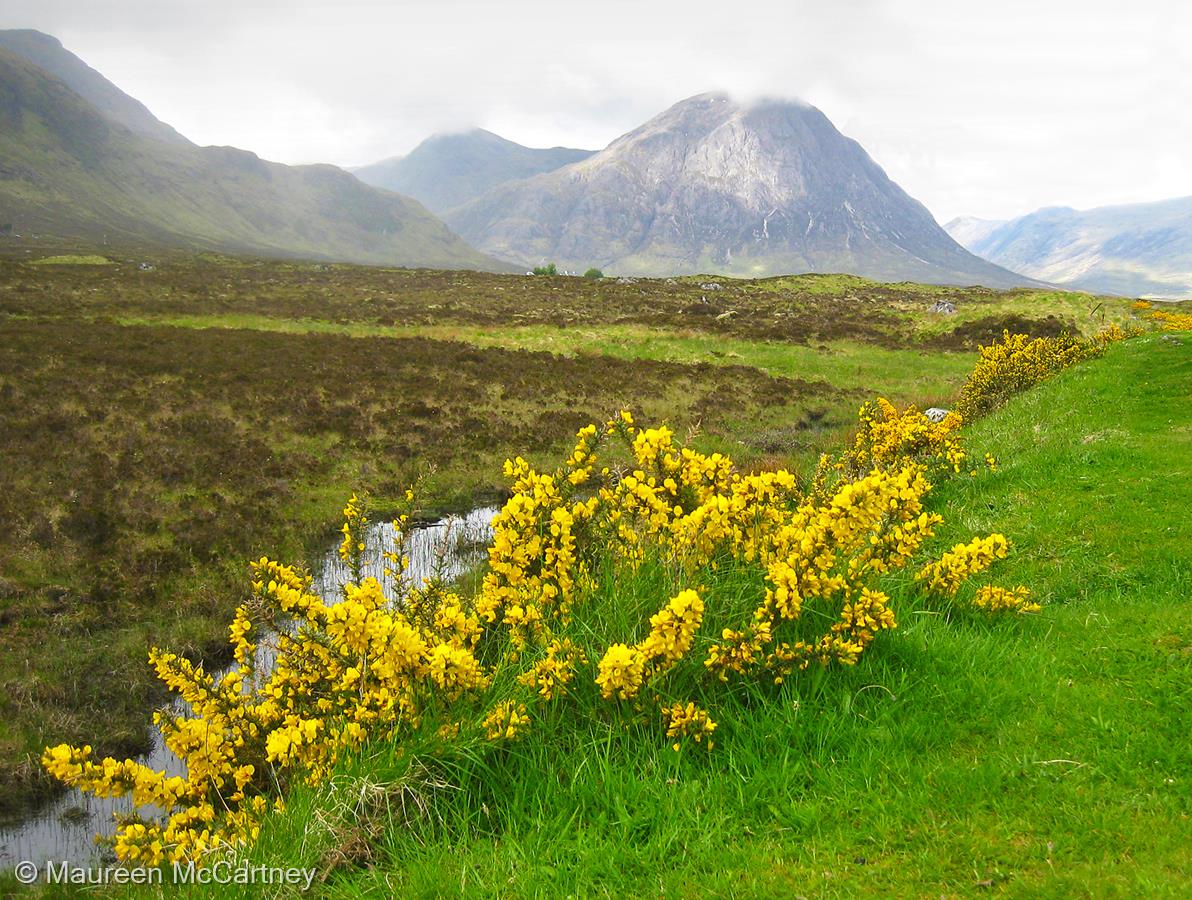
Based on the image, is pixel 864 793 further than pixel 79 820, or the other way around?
pixel 79 820

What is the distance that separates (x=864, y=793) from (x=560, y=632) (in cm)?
239

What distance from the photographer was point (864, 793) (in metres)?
3.86

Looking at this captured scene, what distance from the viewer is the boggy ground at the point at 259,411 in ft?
34.6

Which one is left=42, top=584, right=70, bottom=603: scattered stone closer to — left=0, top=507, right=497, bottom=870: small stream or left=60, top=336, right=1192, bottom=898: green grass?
left=0, top=507, right=497, bottom=870: small stream

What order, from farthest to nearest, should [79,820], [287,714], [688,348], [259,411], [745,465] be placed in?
[688,348], [259,411], [745,465], [79,820], [287,714]

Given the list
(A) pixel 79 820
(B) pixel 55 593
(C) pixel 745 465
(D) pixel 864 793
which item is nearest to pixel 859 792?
(D) pixel 864 793

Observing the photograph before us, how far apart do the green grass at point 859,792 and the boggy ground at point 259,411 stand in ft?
9.94

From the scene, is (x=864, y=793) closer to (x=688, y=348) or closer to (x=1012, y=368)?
(x=1012, y=368)

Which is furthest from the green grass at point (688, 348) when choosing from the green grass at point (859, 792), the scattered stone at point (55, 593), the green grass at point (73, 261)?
the green grass at point (73, 261)

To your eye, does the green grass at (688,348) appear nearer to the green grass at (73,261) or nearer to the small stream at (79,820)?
the small stream at (79,820)

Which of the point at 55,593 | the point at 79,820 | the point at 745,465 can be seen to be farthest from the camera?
the point at 745,465

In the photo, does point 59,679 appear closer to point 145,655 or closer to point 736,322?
point 145,655

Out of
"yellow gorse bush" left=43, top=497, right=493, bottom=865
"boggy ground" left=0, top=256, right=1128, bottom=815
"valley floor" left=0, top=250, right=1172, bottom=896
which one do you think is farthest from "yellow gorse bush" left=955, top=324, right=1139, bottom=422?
"yellow gorse bush" left=43, top=497, right=493, bottom=865

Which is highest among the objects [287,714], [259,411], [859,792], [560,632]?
[560,632]
